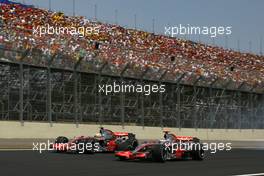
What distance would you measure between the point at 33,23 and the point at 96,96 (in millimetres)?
19875

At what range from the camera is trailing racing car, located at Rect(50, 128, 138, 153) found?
23609mm

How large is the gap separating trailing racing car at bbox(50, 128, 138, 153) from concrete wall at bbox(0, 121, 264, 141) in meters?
6.53

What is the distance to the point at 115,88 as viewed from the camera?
125ft

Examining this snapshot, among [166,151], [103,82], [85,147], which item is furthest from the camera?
[103,82]

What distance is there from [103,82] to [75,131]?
4.48 metres

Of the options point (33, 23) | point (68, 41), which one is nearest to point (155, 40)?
point (33, 23)

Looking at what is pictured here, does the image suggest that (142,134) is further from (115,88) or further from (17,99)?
(17,99)

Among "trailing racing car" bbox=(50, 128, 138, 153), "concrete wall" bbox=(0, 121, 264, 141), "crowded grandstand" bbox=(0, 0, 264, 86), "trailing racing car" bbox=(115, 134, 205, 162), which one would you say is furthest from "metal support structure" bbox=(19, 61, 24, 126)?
"trailing racing car" bbox=(115, 134, 205, 162)

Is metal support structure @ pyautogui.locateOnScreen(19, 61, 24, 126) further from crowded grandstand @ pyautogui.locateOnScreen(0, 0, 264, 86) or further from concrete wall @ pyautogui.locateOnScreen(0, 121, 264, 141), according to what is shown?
crowded grandstand @ pyautogui.locateOnScreen(0, 0, 264, 86)

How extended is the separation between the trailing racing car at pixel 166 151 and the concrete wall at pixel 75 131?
38.3ft

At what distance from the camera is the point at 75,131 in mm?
34562

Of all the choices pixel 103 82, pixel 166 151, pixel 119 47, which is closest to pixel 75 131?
pixel 103 82

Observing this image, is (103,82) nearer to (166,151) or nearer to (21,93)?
(21,93)

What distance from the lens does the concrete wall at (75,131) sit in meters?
30.4
